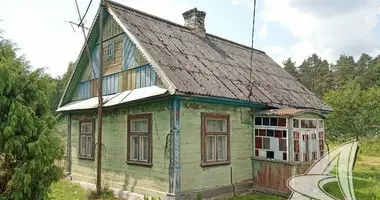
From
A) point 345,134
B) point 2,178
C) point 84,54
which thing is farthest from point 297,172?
point 345,134

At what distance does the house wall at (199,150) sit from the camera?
26.9ft

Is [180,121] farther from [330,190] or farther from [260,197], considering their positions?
[330,190]

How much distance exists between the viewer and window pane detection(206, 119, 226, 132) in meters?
8.86

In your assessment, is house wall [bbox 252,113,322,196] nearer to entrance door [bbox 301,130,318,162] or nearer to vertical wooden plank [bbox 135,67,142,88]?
entrance door [bbox 301,130,318,162]

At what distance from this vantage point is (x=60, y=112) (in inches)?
504

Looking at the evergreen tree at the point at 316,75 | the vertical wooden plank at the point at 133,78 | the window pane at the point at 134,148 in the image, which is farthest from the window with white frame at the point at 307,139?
the evergreen tree at the point at 316,75

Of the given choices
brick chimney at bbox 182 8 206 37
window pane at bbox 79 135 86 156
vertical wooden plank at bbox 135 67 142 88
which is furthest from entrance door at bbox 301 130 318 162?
window pane at bbox 79 135 86 156

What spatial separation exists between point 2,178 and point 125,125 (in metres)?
3.92

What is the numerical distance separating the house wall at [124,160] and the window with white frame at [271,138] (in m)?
3.16

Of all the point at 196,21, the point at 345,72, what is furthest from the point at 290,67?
the point at 196,21

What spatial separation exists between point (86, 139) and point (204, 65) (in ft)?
16.7

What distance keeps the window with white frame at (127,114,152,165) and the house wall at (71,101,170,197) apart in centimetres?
14

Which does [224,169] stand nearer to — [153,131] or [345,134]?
[153,131]

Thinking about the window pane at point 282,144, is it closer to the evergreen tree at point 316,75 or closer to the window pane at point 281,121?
the window pane at point 281,121
